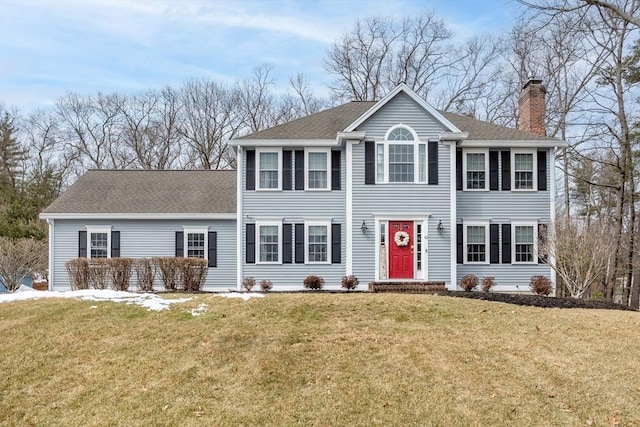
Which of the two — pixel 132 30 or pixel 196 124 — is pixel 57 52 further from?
pixel 196 124

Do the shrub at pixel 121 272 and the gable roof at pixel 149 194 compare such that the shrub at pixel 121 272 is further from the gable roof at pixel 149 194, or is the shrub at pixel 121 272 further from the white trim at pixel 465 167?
the white trim at pixel 465 167

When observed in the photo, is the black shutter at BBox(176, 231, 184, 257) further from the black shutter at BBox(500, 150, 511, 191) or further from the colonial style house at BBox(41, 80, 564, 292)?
the black shutter at BBox(500, 150, 511, 191)

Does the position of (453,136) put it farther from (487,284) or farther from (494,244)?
(487,284)

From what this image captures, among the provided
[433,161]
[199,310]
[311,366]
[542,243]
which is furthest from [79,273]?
[542,243]

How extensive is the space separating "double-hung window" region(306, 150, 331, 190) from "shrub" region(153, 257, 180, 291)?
16.9ft

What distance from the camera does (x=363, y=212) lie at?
16.9 meters

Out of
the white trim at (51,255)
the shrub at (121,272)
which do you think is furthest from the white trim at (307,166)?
the white trim at (51,255)

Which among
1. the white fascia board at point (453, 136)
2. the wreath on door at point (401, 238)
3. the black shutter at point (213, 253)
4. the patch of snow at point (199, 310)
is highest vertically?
the white fascia board at point (453, 136)

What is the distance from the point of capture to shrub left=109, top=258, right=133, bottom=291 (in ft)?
47.8

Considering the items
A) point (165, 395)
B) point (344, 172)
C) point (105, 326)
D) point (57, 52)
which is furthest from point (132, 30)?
point (165, 395)

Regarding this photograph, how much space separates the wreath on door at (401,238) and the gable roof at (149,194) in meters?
5.81

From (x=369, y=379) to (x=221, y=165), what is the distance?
3120 centimetres

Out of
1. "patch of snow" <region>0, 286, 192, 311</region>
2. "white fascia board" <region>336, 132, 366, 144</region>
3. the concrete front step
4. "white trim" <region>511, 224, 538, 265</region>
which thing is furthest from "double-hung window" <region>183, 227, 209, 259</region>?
"white trim" <region>511, 224, 538, 265</region>

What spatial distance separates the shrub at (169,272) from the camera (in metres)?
14.7
